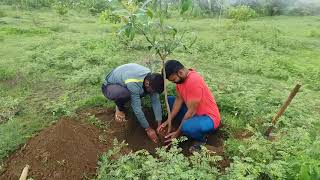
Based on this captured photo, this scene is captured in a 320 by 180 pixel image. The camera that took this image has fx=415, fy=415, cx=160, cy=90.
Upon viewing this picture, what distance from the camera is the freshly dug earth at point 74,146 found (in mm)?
4121

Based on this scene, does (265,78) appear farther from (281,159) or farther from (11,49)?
(11,49)

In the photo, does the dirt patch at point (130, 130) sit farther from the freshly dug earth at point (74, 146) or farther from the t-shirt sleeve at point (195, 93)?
the t-shirt sleeve at point (195, 93)

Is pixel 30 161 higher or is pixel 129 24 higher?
pixel 129 24

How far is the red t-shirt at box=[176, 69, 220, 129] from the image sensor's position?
15.4ft

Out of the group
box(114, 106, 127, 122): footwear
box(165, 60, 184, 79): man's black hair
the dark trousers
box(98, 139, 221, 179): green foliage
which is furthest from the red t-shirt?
box(98, 139, 221, 179): green foliage

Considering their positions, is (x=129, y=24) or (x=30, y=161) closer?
(x=129, y=24)

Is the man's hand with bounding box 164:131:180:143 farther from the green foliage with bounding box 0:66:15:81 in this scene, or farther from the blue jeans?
the green foliage with bounding box 0:66:15:81

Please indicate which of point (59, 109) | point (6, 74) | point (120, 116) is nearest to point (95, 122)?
point (120, 116)

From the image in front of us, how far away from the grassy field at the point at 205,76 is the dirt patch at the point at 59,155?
1.08 feet

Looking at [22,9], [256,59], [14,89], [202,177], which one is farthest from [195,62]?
[22,9]

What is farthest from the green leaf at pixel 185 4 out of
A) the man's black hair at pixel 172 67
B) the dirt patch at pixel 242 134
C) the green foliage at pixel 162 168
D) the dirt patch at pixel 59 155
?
the dirt patch at pixel 242 134

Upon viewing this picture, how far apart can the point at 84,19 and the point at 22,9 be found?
318 cm

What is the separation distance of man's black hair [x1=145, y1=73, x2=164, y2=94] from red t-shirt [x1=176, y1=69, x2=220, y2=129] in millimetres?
265

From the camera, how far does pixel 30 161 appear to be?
422 cm
